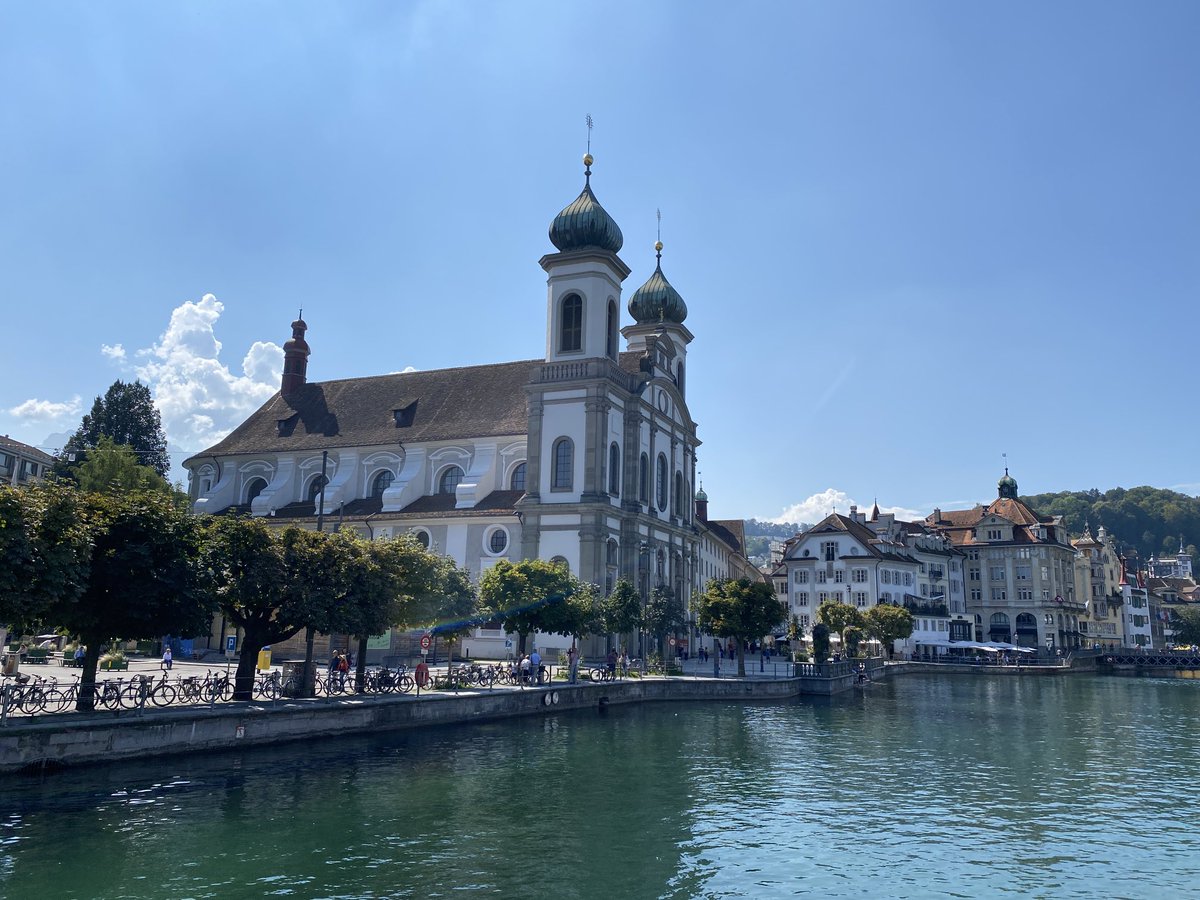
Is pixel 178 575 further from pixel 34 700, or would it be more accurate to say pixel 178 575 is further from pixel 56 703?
pixel 34 700

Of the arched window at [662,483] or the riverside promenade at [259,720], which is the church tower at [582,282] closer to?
the arched window at [662,483]

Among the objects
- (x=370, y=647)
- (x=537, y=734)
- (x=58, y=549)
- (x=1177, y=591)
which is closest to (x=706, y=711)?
(x=537, y=734)

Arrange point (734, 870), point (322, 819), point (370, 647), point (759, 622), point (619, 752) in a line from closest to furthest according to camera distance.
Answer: point (734, 870) → point (322, 819) → point (619, 752) → point (370, 647) → point (759, 622)

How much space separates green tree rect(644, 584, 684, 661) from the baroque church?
4.07 metres

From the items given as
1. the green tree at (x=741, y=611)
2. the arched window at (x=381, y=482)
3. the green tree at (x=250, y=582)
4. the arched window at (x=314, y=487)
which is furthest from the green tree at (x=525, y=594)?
the arched window at (x=314, y=487)

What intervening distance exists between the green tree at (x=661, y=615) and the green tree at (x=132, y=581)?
30855 mm

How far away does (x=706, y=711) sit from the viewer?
45250mm

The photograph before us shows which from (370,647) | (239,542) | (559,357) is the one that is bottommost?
(370,647)

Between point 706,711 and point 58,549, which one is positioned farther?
point 706,711

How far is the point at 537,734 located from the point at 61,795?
17.3 meters

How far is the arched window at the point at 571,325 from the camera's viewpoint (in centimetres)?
6531

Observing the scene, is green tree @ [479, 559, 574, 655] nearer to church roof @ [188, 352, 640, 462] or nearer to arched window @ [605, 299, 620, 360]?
church roof @ [188, 352, 640, 462]

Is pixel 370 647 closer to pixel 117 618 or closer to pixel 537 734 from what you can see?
pixel 537 734

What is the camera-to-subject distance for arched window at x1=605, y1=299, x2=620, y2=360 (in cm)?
6625
